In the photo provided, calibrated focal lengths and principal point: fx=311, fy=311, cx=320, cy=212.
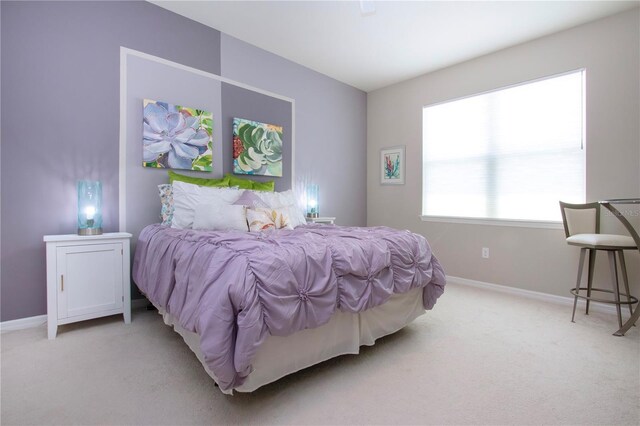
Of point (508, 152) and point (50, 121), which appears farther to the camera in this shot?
point (508, 152)

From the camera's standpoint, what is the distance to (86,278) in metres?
2.21

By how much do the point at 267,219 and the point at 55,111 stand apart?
5.83 feet

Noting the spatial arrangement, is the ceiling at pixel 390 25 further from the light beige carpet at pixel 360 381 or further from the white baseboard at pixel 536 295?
the white baseboard at pixel 536 295

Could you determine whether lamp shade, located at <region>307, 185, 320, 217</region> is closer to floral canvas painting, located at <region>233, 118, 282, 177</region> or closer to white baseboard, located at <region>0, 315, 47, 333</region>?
floral canvas painting, located at <region>233, 118, 282, 177</region>

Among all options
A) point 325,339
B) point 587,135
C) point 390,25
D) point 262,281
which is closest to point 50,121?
point 262,281

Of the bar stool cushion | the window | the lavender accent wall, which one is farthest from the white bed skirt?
the window

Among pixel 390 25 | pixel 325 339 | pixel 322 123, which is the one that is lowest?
pixel 325 339

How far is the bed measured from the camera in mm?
1250

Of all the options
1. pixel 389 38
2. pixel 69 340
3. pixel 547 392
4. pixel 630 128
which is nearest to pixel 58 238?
pixel 69 340

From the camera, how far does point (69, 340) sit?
2.07 meters

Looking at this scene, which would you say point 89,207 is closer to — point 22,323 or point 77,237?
point 77,237

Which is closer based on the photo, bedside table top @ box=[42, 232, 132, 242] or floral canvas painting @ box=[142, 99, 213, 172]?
bedside table top @ box=[42, 232, 132, 242]

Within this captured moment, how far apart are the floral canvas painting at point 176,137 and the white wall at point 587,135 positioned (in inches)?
102

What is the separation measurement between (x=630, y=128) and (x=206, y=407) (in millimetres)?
3803
